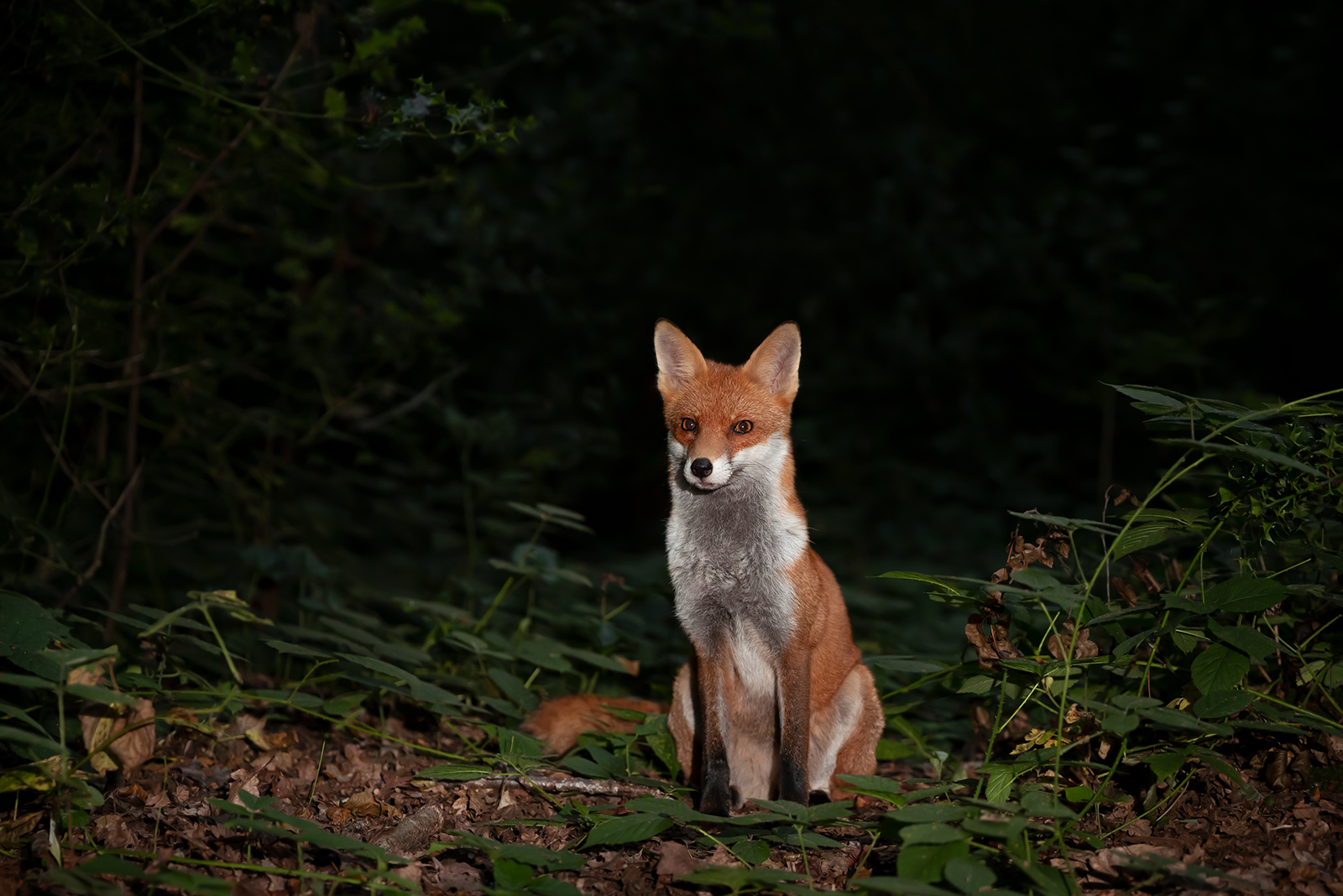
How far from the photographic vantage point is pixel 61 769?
2.57 m

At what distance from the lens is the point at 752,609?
10.9ft

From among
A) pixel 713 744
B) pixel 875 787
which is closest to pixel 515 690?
pixel 713 744

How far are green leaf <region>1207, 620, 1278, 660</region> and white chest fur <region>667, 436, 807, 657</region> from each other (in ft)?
4.47

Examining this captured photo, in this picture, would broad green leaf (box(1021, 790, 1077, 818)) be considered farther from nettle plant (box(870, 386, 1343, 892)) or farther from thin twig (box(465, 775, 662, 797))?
thin twig (box(465, 775, 662, 797))

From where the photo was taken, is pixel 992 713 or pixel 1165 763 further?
pixel 992 713

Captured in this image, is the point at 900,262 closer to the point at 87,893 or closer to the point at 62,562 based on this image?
the point at 62,562

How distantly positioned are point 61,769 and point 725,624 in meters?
2.19

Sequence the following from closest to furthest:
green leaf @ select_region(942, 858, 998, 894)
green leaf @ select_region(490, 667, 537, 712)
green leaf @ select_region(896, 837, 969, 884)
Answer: green leaf @ select_region(942, 858, 998, 894)
green leaf @ select_region(896, 837, 969, 884)
green leaf @ select_region(490, 667, 537, 712)

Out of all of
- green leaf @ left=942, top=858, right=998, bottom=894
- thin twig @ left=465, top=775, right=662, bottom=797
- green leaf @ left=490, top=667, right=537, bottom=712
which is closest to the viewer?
green leaf @ left=942, top=858, right=998, bottom=894

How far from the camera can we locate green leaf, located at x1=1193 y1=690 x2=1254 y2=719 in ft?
8.01

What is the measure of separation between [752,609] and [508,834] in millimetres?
1162

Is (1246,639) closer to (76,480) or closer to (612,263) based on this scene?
(76,480)

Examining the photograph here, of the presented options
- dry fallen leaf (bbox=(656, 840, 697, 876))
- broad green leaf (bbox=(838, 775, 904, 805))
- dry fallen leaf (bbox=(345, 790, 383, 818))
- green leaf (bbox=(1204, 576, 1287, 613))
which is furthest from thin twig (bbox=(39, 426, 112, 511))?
green leaf (bbox=(1204, 576, 1287, 613))

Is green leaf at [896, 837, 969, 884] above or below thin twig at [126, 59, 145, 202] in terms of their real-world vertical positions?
below
